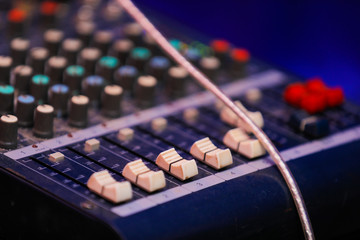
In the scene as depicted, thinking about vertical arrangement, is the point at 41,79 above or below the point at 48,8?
below

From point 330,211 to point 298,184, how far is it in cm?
9

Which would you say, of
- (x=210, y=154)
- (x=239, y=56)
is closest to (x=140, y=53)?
(x=239, y=56)

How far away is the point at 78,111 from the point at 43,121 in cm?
8

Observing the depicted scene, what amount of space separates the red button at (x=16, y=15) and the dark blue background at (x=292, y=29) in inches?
15.2

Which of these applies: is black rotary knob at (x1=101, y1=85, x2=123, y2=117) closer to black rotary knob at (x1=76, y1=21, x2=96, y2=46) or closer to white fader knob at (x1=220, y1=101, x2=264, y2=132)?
white fader knob at (x1=220, y1=101, x2=264, y2=132)

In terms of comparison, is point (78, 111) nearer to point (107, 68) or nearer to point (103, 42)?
point (107, 68)

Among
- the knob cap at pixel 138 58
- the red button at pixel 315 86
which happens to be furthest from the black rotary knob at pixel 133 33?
the red button at pixel 315 86

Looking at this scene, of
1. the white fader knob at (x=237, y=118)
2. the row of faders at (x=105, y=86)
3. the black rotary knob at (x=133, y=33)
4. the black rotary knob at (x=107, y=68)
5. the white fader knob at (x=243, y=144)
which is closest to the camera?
the row of faders at (x=105, y=86)

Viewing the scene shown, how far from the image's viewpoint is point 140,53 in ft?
5.41

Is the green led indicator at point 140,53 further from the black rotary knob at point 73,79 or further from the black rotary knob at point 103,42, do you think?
the black rotary knob at point 73,79

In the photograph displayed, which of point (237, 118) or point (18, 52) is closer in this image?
point (237, 118)

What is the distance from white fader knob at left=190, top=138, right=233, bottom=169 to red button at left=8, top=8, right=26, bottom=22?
632mm

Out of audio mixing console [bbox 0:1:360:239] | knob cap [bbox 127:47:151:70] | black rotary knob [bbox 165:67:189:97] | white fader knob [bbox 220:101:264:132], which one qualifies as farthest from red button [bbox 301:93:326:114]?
knob cap [bbox 127:47:151:70]

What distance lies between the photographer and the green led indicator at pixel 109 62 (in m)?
1.55
